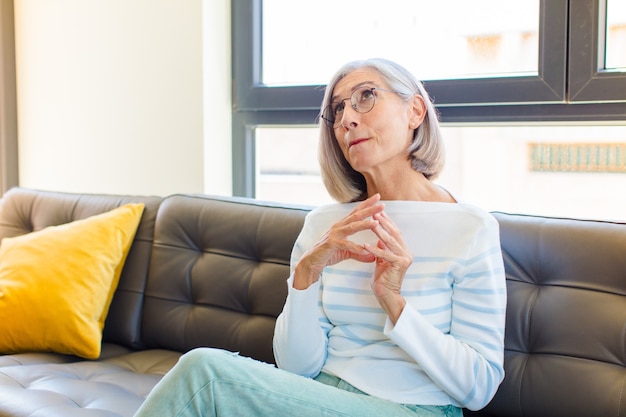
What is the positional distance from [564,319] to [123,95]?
→ 6.31 ft

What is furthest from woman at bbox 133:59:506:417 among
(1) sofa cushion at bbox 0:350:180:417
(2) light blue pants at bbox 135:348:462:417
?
(1) sofa cushion at bbox 0:350:180:417

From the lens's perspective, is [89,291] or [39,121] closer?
[89,291]

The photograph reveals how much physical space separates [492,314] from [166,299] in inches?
43.8

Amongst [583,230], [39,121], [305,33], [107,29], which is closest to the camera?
[583,230]

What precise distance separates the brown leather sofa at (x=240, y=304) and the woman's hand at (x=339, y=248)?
401mm

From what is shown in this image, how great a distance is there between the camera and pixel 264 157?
9.10 ft

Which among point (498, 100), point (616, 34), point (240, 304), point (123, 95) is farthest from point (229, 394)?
point (123, 95)

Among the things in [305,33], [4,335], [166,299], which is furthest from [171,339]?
[305,33]

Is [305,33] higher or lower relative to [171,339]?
higher

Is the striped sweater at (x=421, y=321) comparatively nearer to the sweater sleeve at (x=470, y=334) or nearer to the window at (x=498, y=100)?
the sweater sleeve at (x=470, y=334)

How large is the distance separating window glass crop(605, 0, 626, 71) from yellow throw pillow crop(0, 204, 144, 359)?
1.52 metres

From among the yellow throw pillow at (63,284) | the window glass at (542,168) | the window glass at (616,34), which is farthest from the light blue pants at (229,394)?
the window glass at (616,34)

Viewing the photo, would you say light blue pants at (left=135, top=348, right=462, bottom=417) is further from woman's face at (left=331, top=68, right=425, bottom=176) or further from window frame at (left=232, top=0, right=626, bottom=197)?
window frame at (left=232, top=0, right=626, bottom=197)

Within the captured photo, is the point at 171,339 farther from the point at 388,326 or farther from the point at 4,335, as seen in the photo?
the point at 388,326
